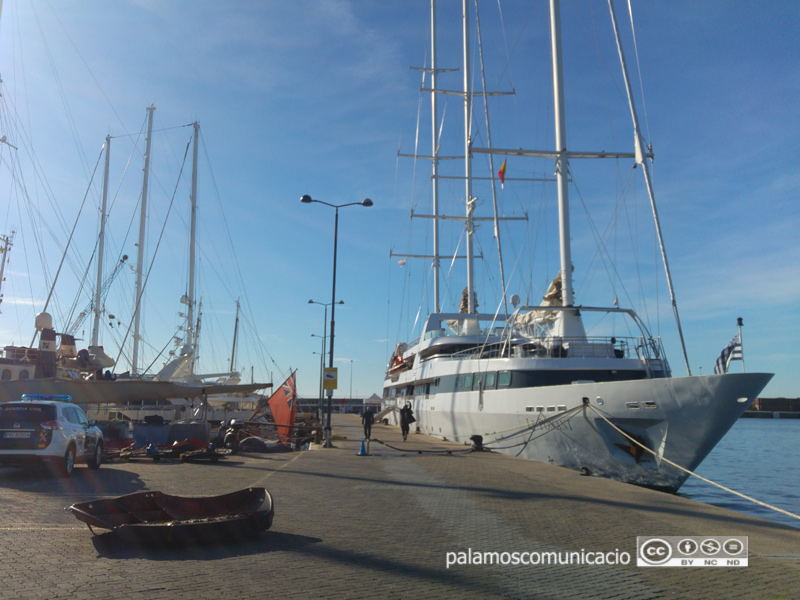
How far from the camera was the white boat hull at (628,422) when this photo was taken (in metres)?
13.3

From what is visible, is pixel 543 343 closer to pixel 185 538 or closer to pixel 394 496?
pixel 394 496

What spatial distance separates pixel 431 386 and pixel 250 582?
999 inches

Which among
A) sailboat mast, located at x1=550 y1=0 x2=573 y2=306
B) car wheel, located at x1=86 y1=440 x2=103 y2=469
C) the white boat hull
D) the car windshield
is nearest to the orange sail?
the white boat hull

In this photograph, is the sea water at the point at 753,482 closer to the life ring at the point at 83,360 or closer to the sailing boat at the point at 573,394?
the sailing boat at the point at 573,394

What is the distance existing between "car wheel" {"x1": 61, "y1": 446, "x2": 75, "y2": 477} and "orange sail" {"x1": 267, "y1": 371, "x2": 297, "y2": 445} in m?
11.9

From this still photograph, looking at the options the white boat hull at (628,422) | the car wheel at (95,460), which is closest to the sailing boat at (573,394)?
the white boat hull at (628,422)

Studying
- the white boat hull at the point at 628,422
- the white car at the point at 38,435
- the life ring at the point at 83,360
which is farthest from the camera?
the life ring at the point at 83,360

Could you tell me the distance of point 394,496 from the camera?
401 inches

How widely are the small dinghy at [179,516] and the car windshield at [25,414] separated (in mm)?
6240

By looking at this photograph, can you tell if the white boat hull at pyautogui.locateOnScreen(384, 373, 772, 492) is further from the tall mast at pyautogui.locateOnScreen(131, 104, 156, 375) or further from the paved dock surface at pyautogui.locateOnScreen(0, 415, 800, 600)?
the tall mast at pyautogui.locateOnScreen(131, 104, 156, 375)

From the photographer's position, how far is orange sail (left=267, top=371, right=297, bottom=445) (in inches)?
961

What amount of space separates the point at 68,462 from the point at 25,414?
4.29ft

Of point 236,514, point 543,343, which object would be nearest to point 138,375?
point 543,343

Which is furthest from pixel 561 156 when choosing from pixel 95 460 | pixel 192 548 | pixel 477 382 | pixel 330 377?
pixel 192 548
